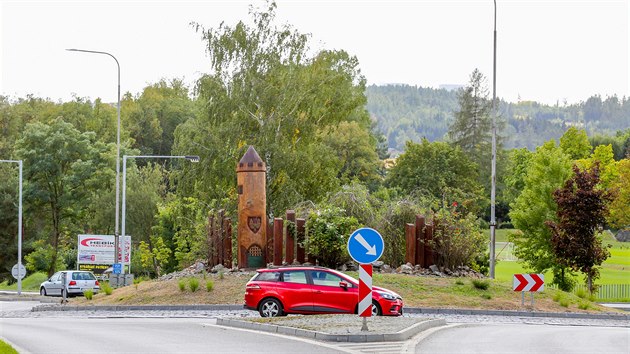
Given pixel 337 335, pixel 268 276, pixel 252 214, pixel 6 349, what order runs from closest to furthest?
1. pixel 6 349
2. pixel 337 335
3. pixel 268 276
4. pixel 252 214

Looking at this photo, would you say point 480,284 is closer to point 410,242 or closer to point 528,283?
point 528,283

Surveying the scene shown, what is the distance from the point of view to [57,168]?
79.3 meters

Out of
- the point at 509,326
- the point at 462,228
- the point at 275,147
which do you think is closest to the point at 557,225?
the point at 462,228

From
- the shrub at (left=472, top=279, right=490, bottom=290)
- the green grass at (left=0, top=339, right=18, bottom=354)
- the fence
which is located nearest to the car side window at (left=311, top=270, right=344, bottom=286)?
the shrub at (left=472, top=279, right=490, bottom=290)

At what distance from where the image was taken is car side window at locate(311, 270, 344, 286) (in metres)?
29.4

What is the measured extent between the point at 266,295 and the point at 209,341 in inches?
281

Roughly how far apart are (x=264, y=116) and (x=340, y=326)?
3591 centimetres

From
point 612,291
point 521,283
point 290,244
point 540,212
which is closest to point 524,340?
point 521,283

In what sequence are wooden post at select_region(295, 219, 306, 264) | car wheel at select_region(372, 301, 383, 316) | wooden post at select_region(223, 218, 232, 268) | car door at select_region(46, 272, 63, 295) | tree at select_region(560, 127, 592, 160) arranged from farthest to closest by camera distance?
1. tree at select_region(560, 127, 592, 160)
2. car door at select_region(46, 272, 63, 295)
3. wooden post at select_region(223, 218, 232, 268)
4. wooden post at select_region(295, 219, 306, 264)
5. car wheel at select_region(372, 301, 383, 316)

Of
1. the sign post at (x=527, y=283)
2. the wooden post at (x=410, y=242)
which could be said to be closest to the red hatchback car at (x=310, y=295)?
the sign post at (x=527, y=283)

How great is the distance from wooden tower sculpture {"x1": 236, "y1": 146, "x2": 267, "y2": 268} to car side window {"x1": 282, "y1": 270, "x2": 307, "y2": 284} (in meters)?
9.44

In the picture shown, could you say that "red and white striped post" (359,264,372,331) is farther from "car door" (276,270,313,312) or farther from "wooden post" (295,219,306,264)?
"wooden post" (295,219,306,264)

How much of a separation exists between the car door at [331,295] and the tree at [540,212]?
28462 millimetres

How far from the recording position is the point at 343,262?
38.8 metres
